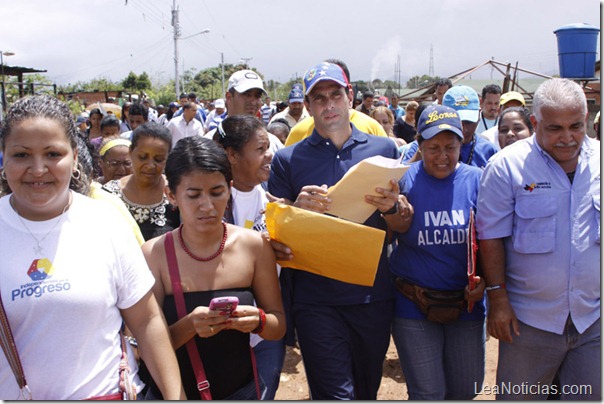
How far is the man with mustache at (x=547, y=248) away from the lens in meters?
2.96

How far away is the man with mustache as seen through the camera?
9.70ft

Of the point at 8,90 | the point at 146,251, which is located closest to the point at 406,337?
the point at 146,251

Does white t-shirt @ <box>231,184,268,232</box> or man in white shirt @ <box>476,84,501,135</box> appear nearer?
white t-shirt @ <box>231,184,268,232</box>

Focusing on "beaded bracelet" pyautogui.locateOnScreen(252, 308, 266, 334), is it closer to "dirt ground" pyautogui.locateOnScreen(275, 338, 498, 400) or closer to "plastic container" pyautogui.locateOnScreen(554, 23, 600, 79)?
"dirt ground" pyautogui.locateOnScreen(275, 338, 498, 400)

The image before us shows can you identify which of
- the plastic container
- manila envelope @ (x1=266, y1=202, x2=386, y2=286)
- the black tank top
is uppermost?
the plastic container

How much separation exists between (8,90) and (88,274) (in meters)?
22.7

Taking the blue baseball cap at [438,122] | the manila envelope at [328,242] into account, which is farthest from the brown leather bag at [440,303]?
the blue baseball cap at [438,122]

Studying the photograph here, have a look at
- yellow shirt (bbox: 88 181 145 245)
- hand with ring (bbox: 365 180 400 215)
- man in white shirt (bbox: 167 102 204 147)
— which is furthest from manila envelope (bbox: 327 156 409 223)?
man in white shirt (bbox: 167 102 204 147)

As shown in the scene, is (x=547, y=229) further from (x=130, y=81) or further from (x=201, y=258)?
(x=130, y=81)

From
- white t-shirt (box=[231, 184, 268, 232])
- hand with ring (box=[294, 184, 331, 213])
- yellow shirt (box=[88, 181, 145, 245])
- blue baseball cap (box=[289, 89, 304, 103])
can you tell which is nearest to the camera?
yellow shirt (box=[88, 181, 145, 245])

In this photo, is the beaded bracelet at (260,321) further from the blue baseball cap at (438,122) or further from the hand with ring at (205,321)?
the blue baseball cap at (438,122)

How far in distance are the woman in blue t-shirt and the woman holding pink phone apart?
949mm

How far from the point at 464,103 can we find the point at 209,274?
2935 mm

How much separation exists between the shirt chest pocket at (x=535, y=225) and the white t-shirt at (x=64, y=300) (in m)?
2.15
